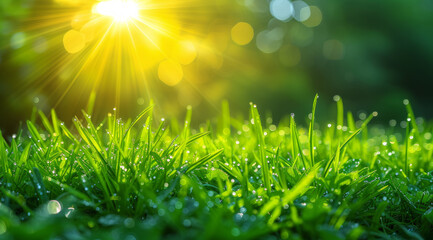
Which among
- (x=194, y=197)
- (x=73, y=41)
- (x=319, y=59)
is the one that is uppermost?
(x=319, y=59)

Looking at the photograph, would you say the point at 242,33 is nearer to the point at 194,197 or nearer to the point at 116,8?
the point at 116,8

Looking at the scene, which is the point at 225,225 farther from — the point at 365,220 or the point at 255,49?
the point at 255,49

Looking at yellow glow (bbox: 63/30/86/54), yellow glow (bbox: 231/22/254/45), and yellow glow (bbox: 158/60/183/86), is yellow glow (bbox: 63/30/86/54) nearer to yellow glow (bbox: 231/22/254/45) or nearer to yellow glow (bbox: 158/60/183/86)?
yellow glow (bbox: 158/60/183/86)

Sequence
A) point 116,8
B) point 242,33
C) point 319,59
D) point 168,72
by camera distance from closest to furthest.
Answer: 1. point 116,8
2. point 168,72
3. point 242,33
4. point 319,59

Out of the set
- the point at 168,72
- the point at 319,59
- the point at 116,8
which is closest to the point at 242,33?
the point at 319,59

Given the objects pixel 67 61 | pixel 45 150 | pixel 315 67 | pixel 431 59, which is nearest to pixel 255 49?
pixel 315 67

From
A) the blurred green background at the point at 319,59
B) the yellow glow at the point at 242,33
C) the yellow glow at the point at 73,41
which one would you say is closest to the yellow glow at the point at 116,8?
the yellow glow at the point at 73,41

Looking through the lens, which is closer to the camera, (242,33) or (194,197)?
(194,197)

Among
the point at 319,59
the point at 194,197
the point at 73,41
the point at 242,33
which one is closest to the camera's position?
the point at 194,197

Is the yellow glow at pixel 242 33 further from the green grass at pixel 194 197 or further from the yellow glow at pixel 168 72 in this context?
the green grass at pixel 194 197

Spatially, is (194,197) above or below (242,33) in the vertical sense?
below
